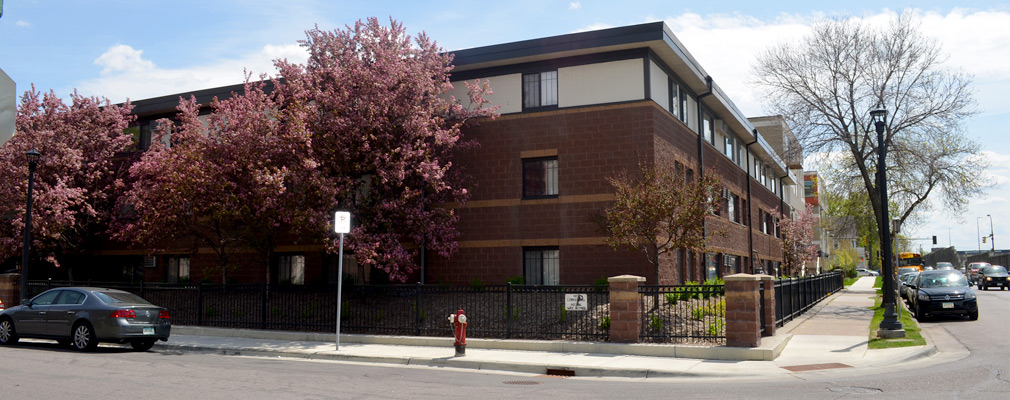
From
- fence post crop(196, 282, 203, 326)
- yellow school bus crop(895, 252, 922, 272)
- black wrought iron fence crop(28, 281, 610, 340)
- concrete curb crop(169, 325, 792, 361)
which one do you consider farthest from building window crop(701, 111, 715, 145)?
yellow school bus crop(895, 252, 922, 272)

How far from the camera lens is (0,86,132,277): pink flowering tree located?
24812mm

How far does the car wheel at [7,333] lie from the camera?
1698 centimetres

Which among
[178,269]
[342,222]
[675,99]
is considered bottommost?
[178,269]

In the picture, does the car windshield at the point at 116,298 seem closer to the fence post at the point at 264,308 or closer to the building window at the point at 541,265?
the fence post at the point at 264,308

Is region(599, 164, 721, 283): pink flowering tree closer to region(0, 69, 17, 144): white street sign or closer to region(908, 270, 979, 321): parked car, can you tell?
region(908, 270, 979, 321): parked car

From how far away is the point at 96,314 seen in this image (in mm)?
15578

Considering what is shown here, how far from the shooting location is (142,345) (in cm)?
1670

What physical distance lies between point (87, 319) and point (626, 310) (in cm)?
1131

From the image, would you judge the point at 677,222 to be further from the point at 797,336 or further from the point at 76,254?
the point at 76,254

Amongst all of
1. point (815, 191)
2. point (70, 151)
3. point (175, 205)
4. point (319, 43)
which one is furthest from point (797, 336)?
point (815, 191)

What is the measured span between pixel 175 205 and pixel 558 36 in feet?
39.0

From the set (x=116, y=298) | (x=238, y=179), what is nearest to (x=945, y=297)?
(x=238, y=179)

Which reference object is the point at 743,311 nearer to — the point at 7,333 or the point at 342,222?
the point at 342,222

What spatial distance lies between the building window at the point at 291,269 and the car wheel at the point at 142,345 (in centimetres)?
972
